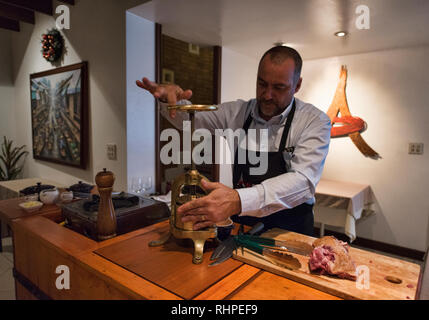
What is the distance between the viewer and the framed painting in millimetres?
2982

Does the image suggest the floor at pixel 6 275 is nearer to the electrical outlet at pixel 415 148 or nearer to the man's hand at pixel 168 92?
the electrical outlet at pixel 415 148

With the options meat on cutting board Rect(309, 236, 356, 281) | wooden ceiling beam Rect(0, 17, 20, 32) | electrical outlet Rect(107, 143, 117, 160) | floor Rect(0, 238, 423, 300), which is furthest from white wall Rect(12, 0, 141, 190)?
meat on cutting board Rect(309, 236, 356, 281)

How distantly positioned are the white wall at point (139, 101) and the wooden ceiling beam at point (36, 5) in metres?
1.42

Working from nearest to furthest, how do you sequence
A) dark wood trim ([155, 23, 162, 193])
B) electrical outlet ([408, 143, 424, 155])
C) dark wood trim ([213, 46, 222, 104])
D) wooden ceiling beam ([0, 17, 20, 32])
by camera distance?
1. dark wood trim ([155, 23, 162, 193])
2. electrical outlet ([408, 143, 424, 155])
3. dark wood trim ([213, 46, 222, 104])
4. wooden ceiling beam ([0, 17, 20, 32])

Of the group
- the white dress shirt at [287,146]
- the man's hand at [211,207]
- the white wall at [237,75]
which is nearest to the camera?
the man's hand at [211,207]

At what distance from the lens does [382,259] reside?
99 centimetres

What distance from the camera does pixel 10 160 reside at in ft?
13.3

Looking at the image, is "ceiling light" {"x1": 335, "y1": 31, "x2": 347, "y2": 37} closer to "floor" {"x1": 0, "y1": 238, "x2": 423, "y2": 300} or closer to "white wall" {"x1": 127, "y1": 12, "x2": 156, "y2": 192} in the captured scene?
"white wall" {"x1": 127, "y1": 12, "x2": 156, "y2": 192}

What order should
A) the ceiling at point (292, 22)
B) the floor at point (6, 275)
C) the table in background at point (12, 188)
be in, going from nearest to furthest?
1. the ceiling at point (292, 22)
2. the floor at point (6, 275)
3. the table in background at point (12, 188)

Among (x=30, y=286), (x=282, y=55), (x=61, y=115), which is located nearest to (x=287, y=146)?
(x=282, y=55)

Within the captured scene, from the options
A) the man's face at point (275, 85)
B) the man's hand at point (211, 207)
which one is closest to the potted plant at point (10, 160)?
the man's face at point (275, 85)

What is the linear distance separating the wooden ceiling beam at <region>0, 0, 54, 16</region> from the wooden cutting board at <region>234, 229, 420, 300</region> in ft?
11.4

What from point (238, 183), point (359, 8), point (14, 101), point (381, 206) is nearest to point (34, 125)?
point (14, 101)

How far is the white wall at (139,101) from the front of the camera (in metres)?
2.51
